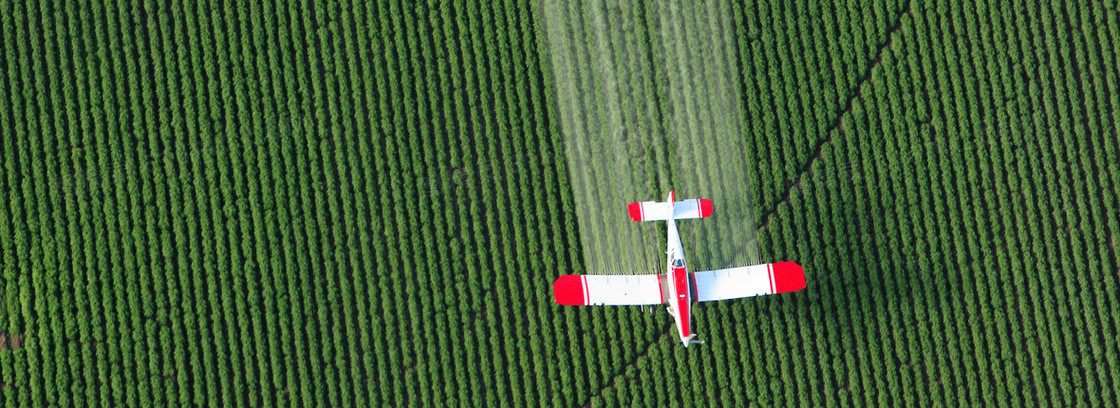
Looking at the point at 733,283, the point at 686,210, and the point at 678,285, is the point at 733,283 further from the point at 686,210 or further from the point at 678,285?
the point at 686,210

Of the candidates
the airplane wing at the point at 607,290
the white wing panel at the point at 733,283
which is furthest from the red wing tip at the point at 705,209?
the airplane wing at the point at 607,290

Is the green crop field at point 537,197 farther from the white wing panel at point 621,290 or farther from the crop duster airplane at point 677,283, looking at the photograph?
the white wing panel at point 621,290

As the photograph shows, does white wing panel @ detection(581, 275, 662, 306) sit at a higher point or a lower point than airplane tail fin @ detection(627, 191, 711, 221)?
lower

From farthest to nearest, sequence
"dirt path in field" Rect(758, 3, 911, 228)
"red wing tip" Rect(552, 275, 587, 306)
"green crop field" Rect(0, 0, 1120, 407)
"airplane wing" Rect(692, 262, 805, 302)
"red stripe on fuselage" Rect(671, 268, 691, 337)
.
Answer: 1. "dirt path in field" Rect(758, 3, 911, 228)
2. "green crop field" Rect(0, 0, 1120, 407)
3. "airplane wing" Rect(692, 262, 805, 302)
4. "red wing tip" Rect(552, 275, 587, 306)
5. "red stripe on fuselage" Rect(671, 268, 691, 337)

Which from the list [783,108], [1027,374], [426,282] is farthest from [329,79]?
[1027,374]

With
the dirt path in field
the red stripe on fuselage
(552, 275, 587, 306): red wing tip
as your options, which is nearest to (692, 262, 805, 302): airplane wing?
the red stripe on fuselage

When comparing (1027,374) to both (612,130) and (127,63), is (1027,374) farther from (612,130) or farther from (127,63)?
(127,63)

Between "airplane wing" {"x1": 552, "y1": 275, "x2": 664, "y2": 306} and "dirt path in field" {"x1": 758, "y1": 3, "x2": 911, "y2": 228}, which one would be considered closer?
"airplane wing" {"x1": 552, "y1": 275, "x2": 664, "y2": 306}

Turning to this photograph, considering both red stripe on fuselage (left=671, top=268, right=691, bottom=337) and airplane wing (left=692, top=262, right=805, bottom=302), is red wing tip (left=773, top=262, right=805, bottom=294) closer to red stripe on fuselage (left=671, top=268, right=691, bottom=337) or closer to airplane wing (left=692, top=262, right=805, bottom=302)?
airplane wing (left=692, top=262, right=805, bottom=302)

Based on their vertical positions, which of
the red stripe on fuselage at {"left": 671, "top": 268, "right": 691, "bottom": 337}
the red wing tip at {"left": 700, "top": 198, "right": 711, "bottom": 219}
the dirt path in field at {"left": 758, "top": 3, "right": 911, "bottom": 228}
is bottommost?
the red stripe on fuselage at {"left": 671, "top": 268, "right": 691, "bottom": 337}
